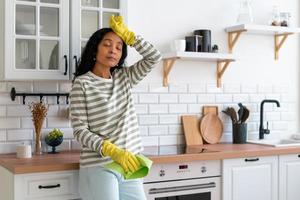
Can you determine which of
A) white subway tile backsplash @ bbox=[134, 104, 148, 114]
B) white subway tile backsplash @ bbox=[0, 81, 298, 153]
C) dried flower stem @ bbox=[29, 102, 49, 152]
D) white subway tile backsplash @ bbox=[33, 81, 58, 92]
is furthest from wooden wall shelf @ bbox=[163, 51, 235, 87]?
dried flower stem @ bbox=[29, 102, 49, 152]

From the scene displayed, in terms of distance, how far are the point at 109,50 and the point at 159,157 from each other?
74 centimetres

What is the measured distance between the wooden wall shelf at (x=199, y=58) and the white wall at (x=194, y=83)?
0.05 m

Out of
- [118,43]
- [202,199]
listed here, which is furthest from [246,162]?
[118,43]

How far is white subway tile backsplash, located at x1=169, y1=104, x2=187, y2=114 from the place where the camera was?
144 inches

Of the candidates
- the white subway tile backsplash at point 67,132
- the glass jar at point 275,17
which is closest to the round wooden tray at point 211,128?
the glass jar at point 275,17

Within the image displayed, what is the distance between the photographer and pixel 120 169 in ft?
8.05

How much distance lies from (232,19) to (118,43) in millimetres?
1579

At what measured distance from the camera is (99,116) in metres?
2.54

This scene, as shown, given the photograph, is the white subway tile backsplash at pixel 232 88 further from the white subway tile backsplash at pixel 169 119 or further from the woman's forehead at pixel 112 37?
the woman's forehead at pixel 112 37

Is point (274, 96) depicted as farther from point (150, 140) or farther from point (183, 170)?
point (183, 170)

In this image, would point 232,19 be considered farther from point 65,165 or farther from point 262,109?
point 65,165

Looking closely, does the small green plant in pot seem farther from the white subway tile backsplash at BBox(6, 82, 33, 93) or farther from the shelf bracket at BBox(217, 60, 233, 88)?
the shelf bracket at BBox(217, 60, 233, 88)

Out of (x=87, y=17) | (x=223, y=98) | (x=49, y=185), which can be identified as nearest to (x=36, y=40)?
(x=87, y=17)

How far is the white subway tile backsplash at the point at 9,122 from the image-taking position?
→ 306 centimetres
